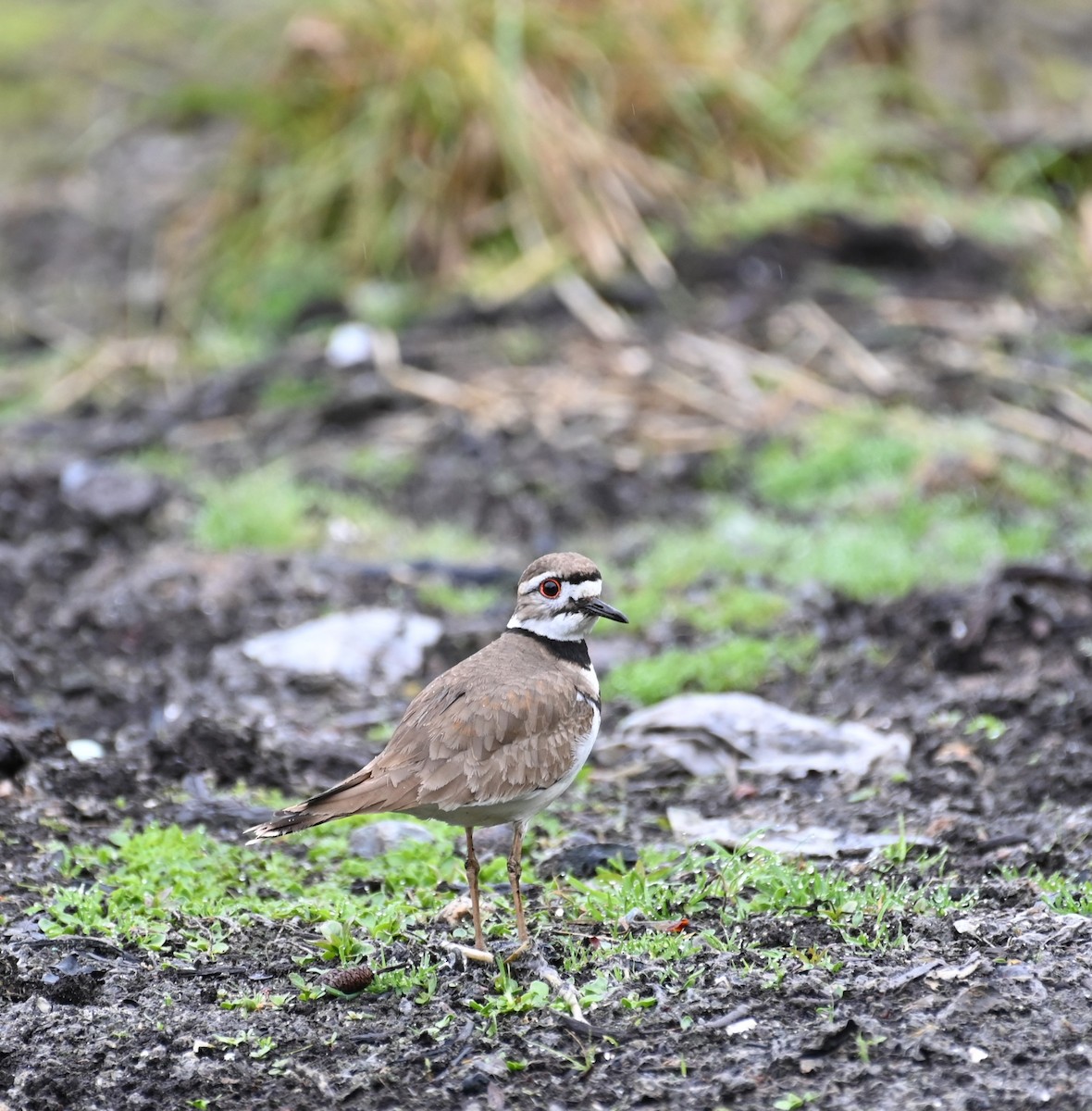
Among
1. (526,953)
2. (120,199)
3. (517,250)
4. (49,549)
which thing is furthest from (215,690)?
(120,199)

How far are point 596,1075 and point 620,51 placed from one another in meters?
10.7

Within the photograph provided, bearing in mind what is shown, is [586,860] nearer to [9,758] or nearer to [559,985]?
[559,985]

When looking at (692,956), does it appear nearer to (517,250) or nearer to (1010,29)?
(517,250)

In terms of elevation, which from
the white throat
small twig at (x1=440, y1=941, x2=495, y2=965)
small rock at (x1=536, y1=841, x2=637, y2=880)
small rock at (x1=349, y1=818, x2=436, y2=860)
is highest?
the white throat

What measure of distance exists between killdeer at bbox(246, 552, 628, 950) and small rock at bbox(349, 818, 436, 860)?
830 millimetres

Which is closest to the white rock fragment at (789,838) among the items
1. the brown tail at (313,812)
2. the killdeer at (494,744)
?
the killdeer at (494,744)

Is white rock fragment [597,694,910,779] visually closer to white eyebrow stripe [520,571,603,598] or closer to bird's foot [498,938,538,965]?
white eyebrow stripe [520,571,603,598]

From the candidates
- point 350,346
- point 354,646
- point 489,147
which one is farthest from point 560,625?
point 489,147

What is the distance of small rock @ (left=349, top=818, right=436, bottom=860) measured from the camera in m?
5.30

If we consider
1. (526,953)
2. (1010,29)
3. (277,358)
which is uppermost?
(1010,29)

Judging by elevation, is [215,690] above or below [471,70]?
below

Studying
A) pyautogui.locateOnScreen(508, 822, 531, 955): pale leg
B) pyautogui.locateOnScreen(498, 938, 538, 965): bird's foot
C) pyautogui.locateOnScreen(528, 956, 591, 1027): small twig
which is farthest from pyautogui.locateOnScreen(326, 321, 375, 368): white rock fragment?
pyautogui.locateOnScreen(528, 956, 591, 1027): small twig

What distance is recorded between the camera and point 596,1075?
12.1ft

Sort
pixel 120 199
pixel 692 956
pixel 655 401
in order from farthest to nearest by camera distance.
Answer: pixel 120 199, pixel 655 401, pixel 692 956
